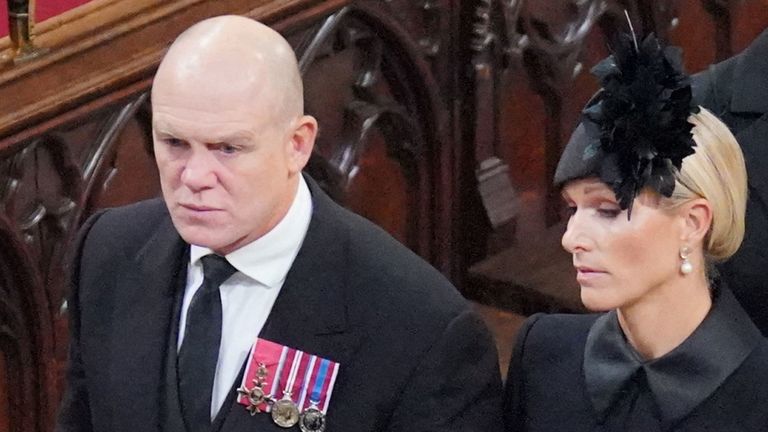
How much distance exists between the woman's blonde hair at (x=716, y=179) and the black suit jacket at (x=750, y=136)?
0.29 meters

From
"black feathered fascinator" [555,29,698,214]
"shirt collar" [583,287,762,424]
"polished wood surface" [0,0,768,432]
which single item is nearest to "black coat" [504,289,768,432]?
"shirt collar" [583,287,762,424]

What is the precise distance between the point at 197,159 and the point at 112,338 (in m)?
0.40

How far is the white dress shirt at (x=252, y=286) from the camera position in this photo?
7.88 ft

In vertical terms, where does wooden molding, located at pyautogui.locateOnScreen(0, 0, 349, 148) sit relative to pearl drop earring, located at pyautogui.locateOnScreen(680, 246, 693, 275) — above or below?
below

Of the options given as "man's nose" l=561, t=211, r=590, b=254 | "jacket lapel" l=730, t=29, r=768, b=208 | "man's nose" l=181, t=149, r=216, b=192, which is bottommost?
"jacket lapel" l=730, t=29, r=768, b=208

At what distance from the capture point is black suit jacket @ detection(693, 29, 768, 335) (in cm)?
252

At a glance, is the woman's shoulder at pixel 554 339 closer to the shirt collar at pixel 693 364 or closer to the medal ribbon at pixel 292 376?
the shirt collar at pixel 693 364

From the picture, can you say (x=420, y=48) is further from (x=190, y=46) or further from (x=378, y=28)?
(x=190, y=46)

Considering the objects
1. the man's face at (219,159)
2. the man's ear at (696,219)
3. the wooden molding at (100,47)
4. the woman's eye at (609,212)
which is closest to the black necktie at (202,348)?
the man's face at (219,159)

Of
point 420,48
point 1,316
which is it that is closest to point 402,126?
point 420,48

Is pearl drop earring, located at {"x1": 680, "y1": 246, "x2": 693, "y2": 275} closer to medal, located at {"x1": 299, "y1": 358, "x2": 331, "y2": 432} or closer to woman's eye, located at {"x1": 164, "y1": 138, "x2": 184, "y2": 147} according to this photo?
medal, located at {"x1": 299, "y1": 358, "x2": 331, "y2": 432}

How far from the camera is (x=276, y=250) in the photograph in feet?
7.91

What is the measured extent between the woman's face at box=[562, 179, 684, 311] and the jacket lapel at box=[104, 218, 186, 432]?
25.3 inches

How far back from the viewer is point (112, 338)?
2.52 metres
